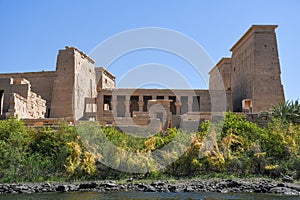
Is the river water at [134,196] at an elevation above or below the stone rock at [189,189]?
below

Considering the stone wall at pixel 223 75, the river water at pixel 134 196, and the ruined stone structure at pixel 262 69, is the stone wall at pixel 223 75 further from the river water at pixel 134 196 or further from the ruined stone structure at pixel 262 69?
the river water at pixel 134 196

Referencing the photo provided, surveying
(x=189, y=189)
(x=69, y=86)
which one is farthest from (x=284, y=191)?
(x=69, y=86)

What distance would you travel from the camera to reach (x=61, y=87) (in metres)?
29.8

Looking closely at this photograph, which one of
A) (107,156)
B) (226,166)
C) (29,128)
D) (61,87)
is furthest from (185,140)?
(61,87)

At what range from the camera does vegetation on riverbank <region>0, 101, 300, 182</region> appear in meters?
20.2

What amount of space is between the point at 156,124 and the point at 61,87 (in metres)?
8.96

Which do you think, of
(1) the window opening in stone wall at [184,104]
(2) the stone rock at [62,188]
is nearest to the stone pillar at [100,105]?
(1) the window opening in stone wall at [184,104]

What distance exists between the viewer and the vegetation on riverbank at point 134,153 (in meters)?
20.2

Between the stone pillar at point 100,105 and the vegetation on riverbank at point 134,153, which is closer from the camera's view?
the vegetation on riverbank at point 134,153

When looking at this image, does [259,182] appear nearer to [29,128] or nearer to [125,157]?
[125,157]

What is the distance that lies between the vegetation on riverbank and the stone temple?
2897 millimetres

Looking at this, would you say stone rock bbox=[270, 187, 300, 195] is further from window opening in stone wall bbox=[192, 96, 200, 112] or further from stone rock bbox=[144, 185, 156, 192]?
window opening in stone wall bbox=[192, 96, 200, 112]

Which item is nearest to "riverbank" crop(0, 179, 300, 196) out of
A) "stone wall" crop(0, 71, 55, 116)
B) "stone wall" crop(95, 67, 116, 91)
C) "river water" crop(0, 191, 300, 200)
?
"river water" crop(0, 191, 300, 200)

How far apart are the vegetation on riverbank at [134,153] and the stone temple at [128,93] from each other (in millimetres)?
2897
